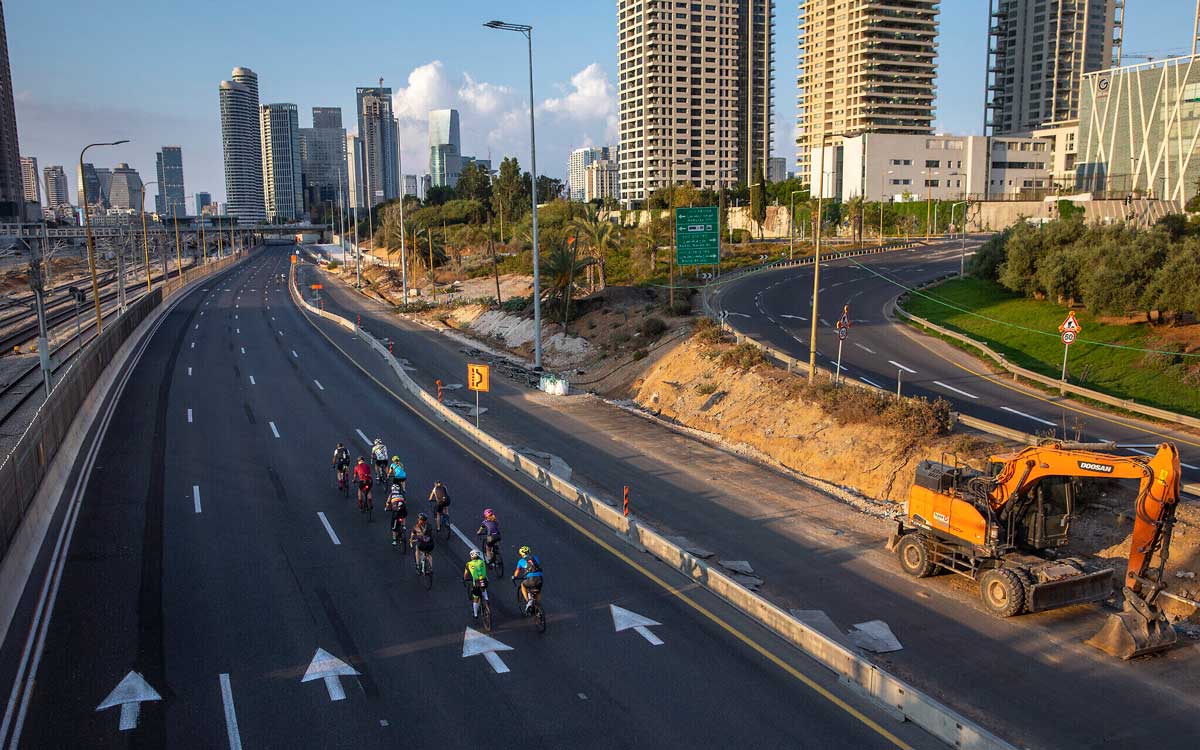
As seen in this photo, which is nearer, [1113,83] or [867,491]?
[867,491]

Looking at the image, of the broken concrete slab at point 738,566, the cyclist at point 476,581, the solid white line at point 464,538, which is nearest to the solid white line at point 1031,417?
the broken concrete slab at point 738,566

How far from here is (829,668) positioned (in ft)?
42.8

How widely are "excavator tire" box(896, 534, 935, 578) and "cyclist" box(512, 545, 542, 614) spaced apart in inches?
310

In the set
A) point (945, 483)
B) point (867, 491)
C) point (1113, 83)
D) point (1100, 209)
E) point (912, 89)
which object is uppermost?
point (912, 89)

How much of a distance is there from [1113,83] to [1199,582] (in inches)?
3332

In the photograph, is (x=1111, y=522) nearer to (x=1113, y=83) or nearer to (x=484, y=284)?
(x=484, y=284)

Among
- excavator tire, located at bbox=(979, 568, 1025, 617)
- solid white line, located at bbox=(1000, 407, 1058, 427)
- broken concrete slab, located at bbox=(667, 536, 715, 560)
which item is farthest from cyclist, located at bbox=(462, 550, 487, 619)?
solid white line, located at bbox=(1000, 407, 1058, 427)

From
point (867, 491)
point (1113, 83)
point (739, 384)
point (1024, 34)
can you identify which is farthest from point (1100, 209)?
point (1024, 34)

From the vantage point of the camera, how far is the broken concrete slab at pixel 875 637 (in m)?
13.8

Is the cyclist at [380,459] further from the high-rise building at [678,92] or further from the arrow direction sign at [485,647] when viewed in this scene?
the high-rise building at [678,92]

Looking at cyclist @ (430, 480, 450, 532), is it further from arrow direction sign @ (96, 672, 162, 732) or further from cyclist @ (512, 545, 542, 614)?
arrow direction sign @ (96, 672, 162, 732)

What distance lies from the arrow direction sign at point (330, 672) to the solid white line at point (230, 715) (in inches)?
41.3

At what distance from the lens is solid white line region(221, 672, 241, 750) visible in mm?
11164

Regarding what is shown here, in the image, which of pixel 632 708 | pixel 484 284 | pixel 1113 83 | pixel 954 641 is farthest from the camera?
pixel 484 284
